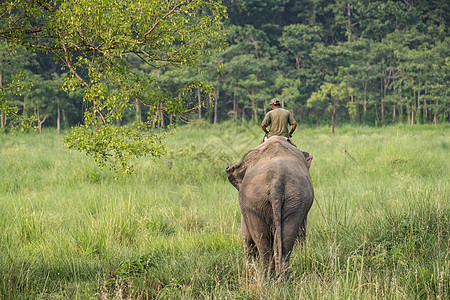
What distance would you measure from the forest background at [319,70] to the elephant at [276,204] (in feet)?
91.8

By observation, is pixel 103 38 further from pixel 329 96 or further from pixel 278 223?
pixel 329 96

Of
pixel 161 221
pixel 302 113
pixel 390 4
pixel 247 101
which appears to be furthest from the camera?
pixel 390 4

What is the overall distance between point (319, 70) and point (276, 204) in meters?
40.5

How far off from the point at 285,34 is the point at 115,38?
4177cm

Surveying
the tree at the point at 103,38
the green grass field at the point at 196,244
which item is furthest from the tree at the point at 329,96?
the tree at the point at 103,38

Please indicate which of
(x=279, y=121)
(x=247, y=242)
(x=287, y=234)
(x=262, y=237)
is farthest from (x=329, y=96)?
(x=287, y=234)

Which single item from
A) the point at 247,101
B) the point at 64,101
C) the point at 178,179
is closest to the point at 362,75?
the point at 247,101

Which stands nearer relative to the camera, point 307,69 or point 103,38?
point 103,38

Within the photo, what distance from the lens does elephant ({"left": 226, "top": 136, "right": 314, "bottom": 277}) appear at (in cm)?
384

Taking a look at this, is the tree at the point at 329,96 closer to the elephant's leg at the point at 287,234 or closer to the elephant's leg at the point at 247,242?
the elephant's leg at the point at 247,242

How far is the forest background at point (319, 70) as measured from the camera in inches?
1423

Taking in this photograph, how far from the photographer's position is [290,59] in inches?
1858

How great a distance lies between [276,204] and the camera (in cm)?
379

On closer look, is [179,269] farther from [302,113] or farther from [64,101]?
[302,113]
